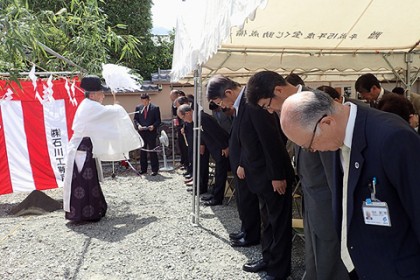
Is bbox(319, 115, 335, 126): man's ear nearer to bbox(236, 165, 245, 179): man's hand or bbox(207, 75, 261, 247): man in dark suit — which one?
bbox(207, 75, 261, 247): man in dark suit

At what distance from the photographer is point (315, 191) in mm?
2256

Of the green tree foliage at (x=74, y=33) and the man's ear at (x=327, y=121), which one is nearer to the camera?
the man's ear at (x=327, y=121)

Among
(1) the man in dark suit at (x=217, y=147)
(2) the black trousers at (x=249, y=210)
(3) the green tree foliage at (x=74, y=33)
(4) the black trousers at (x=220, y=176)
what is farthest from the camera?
(4) the black trousers at (x=220, y=176)

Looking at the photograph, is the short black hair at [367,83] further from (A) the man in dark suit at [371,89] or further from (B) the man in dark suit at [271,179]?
(B) the man in dark suit at [271,179]

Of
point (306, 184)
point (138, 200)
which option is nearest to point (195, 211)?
point (138, 200)

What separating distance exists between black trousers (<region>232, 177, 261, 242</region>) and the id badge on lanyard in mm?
2421

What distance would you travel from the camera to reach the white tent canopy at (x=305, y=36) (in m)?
2.85

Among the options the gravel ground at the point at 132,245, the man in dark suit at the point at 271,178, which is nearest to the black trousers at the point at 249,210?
the gravel ground at the point at 132,245

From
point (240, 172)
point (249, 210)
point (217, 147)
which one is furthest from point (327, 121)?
point (217, 147)

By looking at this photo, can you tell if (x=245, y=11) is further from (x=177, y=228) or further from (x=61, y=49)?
(x=61, y=49)

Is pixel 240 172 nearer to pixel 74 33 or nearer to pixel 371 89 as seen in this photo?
pixel 371 89

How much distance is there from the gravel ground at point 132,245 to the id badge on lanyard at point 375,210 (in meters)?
1.98

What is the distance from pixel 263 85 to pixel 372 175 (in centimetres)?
110

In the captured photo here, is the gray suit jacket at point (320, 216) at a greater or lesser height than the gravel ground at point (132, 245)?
greater
